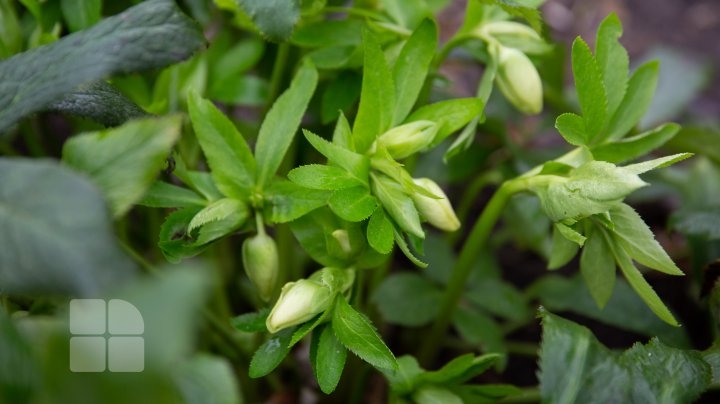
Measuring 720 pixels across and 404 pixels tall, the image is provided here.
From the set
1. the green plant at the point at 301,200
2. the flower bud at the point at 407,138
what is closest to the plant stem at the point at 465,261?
the green plant at the point at 301,200

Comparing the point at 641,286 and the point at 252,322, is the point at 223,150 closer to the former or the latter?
the point at 252,322

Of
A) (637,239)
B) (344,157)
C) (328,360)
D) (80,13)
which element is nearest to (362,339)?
(328,360)

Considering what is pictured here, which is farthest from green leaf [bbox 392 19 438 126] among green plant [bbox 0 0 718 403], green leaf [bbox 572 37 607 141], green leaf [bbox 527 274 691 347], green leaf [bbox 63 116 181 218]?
green leaf [bbox 527 274 691 347]

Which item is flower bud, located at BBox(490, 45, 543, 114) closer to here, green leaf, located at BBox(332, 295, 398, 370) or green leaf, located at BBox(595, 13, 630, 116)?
green leaf, located at BBox(595, 13, 630, 116)

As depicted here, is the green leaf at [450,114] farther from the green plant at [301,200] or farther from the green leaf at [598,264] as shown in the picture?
the green leaf at [598,264]

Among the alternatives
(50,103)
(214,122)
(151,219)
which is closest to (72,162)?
(50,103)

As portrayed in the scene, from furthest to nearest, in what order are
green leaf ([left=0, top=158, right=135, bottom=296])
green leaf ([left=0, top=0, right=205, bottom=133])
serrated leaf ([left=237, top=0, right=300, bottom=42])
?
1. serrated leaf ([left=237, top=0, right=300, bottom=42])
2. green leaf ([left=0, top=0, right=205, bottom=133])
3. green leaf ([left=0, top=158, right=135, bottom=296])

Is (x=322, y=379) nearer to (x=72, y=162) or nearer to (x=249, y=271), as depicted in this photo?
(x=249, y=271)
